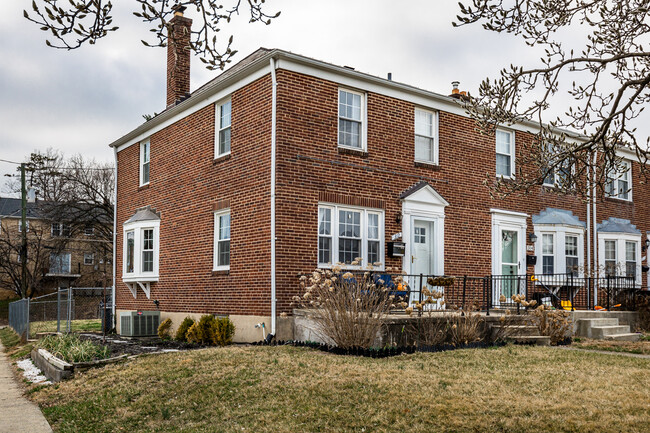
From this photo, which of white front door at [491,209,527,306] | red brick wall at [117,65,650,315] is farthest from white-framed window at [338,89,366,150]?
white front door at [491,209,527,306]

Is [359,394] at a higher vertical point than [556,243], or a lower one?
lower

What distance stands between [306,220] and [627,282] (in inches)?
454

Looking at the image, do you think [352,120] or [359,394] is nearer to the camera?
[359,394]

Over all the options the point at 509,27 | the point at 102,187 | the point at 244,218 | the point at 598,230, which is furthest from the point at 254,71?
the point at 102,187

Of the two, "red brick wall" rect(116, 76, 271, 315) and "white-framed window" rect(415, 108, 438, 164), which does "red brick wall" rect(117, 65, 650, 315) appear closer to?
"red brick wall" rect(116, 76, 271, 315)

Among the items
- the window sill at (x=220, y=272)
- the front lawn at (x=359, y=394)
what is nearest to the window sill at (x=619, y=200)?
the front lawn at (x=359, y=394)

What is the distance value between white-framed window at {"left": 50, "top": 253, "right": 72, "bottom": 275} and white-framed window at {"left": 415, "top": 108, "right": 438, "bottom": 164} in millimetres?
35437

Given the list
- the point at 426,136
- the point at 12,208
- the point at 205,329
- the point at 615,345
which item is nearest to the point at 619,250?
the point at 615,345

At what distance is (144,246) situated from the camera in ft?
61.5

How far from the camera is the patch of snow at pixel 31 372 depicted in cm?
1183

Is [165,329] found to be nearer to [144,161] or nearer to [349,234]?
[144,161]

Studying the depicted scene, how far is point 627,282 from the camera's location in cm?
1950

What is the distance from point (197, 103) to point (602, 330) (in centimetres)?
1134

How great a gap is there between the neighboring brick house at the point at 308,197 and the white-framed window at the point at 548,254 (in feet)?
0.12
